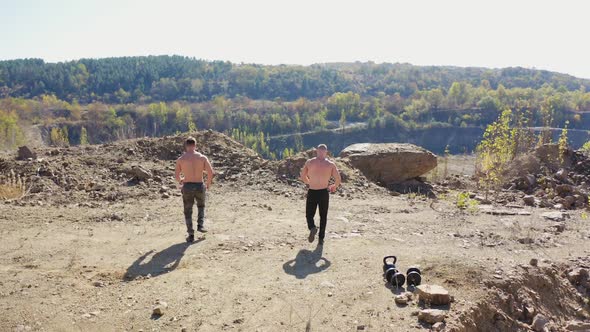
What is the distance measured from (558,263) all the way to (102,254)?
6.32m

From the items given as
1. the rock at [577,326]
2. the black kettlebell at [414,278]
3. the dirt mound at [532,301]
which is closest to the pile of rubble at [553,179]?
the dirt mound at [532,301]

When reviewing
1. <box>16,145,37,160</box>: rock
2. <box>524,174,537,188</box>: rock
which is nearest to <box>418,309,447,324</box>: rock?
<box>524,174,537,188</box>: rock

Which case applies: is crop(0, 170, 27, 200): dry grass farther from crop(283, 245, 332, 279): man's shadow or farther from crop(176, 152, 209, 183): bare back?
crop(283, 245, 332, 279): man's shadow

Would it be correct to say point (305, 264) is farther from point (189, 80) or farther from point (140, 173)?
point (189, 80)

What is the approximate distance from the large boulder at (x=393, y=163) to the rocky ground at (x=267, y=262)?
2815 millimetres

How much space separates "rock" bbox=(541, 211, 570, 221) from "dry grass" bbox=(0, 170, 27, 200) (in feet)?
34.7

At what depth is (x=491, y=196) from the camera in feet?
37.7

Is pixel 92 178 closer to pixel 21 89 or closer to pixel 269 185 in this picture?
pixel 269 185

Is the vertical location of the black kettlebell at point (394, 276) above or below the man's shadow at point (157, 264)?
above

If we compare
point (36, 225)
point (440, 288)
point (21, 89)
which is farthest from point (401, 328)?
point (21, 89)

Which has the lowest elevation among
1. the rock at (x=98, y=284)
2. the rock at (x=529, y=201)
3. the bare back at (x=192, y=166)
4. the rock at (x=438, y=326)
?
the rock at (x=529, y=201)

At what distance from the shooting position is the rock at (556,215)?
8659 mm

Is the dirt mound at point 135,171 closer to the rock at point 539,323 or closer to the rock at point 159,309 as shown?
the rock at point 159,309

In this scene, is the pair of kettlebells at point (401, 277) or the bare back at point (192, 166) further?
the bare back at point (192, 166)
